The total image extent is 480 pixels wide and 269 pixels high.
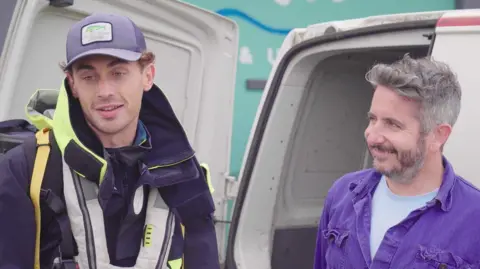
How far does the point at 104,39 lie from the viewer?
1.83 metres

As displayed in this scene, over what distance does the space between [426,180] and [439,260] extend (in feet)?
0.89

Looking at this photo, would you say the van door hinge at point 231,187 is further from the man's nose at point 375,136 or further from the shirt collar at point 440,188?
the man's nose at point 375,136

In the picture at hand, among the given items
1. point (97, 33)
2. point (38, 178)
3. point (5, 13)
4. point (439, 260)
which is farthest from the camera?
point (5, 13)

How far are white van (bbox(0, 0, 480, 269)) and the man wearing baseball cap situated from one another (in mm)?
855

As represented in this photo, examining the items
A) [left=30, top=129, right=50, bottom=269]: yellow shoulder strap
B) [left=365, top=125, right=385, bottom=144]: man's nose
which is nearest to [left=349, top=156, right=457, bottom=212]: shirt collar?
[left=365, top=125, right=385, bottom=144]: man's nose

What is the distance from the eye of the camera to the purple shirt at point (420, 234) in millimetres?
1963

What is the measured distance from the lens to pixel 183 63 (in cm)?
349

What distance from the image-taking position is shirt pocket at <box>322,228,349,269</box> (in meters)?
2.17

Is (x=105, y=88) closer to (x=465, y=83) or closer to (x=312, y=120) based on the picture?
(x=465, y=83)

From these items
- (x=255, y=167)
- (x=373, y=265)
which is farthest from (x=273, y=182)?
(x=373, y=265)

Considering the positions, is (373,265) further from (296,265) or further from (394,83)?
(296,265)

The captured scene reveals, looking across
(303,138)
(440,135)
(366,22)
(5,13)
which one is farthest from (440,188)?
(5,13)

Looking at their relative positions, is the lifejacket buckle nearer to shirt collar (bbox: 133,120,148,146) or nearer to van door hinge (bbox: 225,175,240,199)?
shirt collar (bbox: 133,120,148,146)

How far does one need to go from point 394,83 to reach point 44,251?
1.13m
